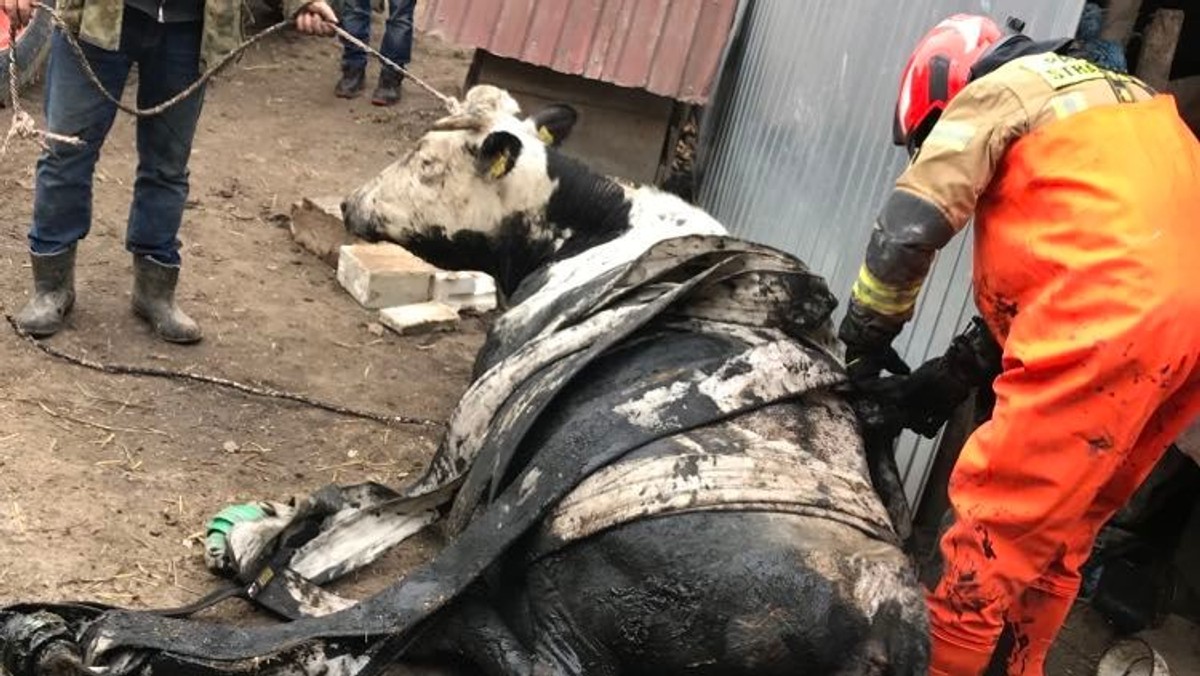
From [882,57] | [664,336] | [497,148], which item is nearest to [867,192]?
[882,57]

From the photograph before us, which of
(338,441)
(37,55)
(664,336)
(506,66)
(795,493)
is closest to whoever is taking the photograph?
(795,493)

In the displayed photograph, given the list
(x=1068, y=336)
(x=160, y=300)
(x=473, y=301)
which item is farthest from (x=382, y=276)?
(x=1068, y=336)

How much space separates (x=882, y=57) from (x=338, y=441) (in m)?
2.87

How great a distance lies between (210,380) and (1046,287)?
10.4 ft

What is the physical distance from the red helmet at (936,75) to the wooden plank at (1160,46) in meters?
1.15

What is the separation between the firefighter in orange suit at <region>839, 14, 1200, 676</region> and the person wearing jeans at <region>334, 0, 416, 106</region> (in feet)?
21.3

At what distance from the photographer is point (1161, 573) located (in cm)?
498

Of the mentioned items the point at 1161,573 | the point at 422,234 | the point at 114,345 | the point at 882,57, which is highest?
the point at 882,57

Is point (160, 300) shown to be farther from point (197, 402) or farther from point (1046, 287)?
point (1046, 287)

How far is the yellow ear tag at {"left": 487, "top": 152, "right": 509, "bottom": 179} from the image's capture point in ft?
16.4

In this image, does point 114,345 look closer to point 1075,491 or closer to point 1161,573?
point 1075,491

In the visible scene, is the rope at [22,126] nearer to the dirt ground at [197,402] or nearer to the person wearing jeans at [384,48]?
the dirt ground at [197,402]

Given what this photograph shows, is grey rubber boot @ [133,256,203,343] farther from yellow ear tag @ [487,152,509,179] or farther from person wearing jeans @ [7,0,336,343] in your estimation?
yellow ear tag @ [487,152,509,179]

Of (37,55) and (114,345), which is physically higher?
(37,55)
